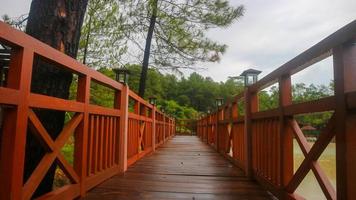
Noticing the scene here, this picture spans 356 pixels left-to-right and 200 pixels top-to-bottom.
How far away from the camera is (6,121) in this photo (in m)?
1.49

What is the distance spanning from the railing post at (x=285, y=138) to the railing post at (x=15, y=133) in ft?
5.27

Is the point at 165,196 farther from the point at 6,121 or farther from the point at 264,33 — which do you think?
the point at 264,33

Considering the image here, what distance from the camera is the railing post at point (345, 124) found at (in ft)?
4.36

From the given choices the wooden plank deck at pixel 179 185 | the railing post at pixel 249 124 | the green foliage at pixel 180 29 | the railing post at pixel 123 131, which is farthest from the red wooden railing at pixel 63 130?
the green foliage at pixel 180 29

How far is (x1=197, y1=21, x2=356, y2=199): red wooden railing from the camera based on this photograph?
1.35 meters

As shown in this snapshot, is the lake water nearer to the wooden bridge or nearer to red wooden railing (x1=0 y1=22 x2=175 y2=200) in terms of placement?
the wooden bridge

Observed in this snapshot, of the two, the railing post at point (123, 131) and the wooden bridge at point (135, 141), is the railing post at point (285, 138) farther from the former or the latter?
the railing post at point (123, 131)

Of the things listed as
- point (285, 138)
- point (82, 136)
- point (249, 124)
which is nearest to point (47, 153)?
point (82, 136)

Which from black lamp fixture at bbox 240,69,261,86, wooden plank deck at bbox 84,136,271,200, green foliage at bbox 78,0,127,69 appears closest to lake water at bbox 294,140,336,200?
wooden plank deck at bbox 84,136,271,200

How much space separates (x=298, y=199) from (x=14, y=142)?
158 cm

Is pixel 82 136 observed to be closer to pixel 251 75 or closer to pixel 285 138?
pixel 285 138

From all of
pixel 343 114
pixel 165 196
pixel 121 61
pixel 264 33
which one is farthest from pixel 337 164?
pixel 264 33

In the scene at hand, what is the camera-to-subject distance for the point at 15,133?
149 cm

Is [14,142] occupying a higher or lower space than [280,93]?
lower
